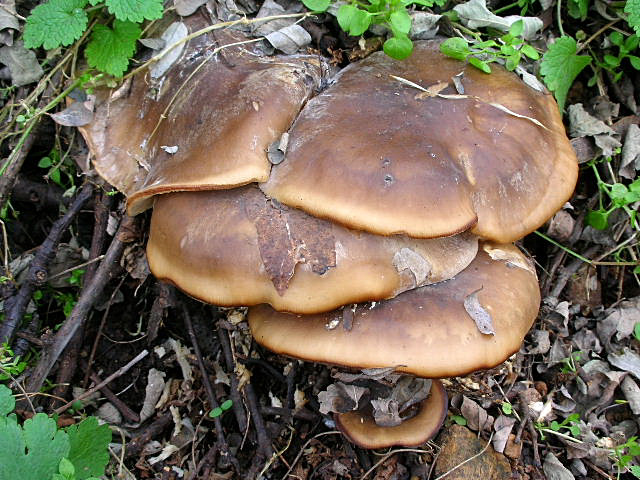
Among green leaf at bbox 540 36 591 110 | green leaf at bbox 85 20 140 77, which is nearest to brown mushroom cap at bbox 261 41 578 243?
green leaf at bbox 540 36 591 110

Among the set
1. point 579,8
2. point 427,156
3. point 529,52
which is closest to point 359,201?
point 427,156

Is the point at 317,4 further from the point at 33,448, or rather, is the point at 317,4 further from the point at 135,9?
the point at 33,448

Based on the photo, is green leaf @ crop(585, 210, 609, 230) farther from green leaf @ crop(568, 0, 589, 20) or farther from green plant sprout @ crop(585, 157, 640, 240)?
green leaf @ crop(568, 0, 589, 20)

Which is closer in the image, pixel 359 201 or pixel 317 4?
pixel 359 201

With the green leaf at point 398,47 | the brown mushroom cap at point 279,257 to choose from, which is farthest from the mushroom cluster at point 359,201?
the green leaf at point 398,47

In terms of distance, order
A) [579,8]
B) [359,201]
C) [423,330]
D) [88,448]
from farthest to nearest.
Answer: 1. [579,8]
2. [88,448]
3. [423,330]
4. [359,201]

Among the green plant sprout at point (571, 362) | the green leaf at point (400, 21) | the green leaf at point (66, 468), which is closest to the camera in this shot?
the green leaf at point (66, 468)

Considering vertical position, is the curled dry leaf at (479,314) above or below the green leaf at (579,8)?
below

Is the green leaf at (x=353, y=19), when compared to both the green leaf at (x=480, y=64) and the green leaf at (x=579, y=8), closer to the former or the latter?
the green leaf at (x=480, y=64)
